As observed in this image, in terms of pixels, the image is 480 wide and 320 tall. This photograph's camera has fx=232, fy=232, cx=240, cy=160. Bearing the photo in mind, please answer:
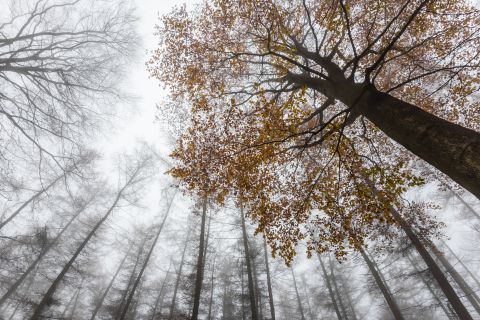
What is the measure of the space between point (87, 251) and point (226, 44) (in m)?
17.6

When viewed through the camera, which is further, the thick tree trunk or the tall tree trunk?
the tall tree trunk

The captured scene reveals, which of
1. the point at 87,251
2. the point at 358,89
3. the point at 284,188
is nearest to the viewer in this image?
the point at 358,89

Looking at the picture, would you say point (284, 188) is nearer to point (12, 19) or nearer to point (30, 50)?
point (30, 50)

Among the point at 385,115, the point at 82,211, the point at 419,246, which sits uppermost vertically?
the point at 82,211

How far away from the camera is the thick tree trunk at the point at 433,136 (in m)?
2.35

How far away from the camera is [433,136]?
2709 millimetres

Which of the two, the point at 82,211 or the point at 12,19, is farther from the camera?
the point at 82,211

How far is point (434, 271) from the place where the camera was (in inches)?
324

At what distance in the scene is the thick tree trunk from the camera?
92.6 inches

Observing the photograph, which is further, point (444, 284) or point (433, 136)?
point (444, 284)

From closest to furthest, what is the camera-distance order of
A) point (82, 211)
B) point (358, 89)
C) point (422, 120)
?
point (422, 120) < point (358, 89) < point (82, 211)

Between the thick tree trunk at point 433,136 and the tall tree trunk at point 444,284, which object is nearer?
the thick tree trunk at point 433,136

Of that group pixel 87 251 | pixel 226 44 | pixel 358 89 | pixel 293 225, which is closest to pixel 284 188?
pixel 293 225

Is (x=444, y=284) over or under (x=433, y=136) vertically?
over
